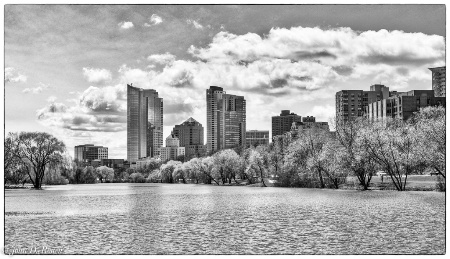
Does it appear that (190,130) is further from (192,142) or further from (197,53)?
(197,53)

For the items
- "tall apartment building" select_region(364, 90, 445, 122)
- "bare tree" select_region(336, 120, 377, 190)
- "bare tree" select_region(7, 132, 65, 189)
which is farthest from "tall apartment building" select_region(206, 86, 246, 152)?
"tall apartment building" select_region(364, 90, 445, 122)

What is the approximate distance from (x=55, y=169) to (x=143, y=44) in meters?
43.6

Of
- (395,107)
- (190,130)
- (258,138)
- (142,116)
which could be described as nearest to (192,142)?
(258,138)

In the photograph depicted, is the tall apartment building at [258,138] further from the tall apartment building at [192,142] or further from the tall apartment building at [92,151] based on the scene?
the tall apartment building at [92,151]

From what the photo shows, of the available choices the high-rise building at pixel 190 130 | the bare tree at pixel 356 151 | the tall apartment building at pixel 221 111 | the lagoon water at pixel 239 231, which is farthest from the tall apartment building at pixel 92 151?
the lagoon water at pixel 239 231

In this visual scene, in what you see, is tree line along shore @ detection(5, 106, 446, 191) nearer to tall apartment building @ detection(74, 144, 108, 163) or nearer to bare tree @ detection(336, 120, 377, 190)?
bare tree @ detection(336, 120, 377, 190)

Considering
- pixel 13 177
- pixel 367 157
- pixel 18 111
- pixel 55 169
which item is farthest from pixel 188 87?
pixel 55 169

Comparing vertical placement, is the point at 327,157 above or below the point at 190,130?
below

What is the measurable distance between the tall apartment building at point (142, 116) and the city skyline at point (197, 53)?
15.2ft

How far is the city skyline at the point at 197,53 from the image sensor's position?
765 inches

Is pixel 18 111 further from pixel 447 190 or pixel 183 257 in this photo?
pixel 447 190

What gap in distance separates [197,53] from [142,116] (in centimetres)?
1875

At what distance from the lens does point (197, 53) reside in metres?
22.8

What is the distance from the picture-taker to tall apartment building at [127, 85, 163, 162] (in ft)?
104
